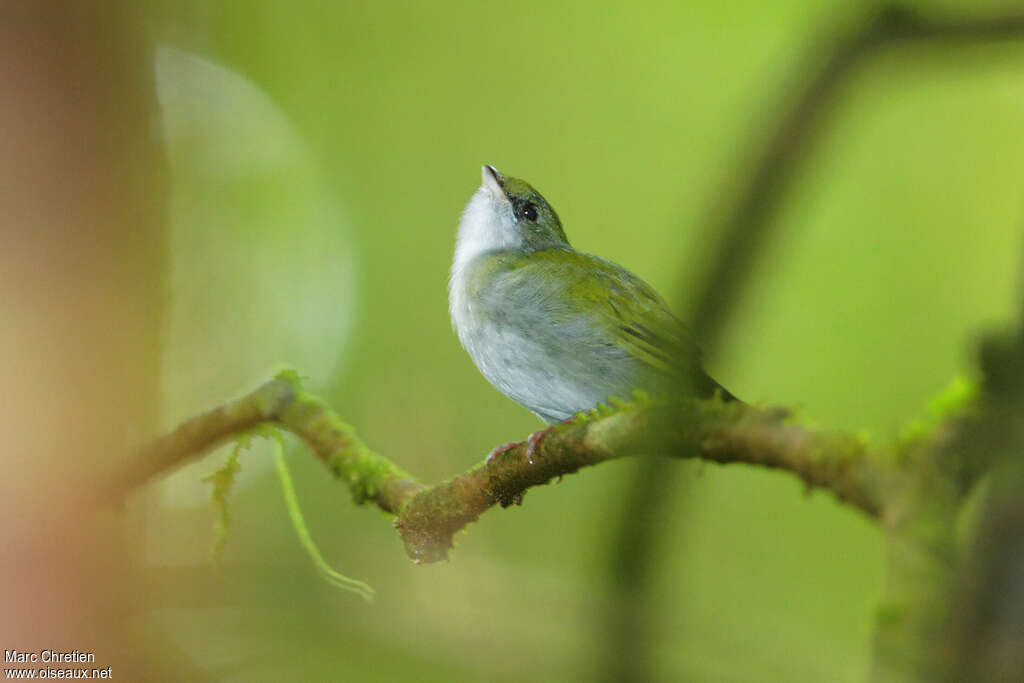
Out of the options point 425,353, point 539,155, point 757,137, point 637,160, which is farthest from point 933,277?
point 757,137

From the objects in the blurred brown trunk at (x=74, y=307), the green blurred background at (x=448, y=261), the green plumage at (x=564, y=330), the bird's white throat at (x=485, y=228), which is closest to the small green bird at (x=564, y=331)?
the green plumage at (x=564, y=330)

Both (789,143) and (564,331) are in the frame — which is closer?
(789,143)

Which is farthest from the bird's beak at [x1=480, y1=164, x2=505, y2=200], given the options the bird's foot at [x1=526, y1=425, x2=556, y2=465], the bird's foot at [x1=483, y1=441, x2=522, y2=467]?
the bird's foot at [x1=526, y1=425, x2=556, y2=465]

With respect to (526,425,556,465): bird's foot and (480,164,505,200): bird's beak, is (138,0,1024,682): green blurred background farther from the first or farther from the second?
(526,425,556,465): bird's foot

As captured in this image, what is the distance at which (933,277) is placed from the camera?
242 inches

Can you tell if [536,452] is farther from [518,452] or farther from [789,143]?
[789,143]

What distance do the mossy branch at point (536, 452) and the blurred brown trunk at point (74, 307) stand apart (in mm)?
298

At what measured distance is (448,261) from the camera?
292 inches

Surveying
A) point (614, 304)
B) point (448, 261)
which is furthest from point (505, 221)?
point (448, 261)

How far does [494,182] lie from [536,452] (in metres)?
2.25

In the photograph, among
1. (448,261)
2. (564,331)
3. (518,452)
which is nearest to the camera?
(518,452)

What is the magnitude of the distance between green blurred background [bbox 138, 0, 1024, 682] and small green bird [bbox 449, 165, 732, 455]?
0.71 meters

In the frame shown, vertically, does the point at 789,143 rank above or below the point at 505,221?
below

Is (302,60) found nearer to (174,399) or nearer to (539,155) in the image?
(539,155)
